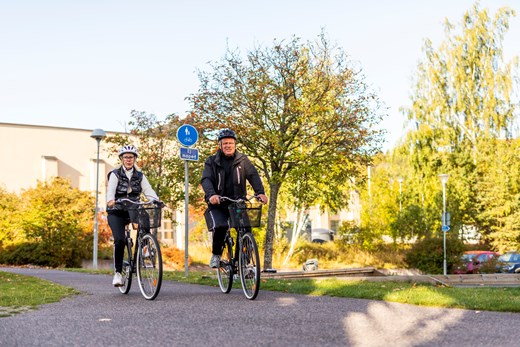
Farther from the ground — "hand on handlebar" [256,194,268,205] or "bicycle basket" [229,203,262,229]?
"hand on handlebar" [256,194,268,205]

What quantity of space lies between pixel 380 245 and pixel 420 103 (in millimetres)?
10854

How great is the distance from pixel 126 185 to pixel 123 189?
0.23 feet

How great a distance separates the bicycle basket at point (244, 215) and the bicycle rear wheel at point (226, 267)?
0.57m

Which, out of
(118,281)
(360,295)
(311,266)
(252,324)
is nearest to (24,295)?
(118,281)

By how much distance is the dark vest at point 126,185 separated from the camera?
8961 mm

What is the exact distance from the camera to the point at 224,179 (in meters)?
8.66

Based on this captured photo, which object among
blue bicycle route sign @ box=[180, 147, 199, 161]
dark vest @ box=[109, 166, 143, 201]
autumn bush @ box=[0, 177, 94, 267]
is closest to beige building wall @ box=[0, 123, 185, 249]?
autumn bush @ box=[0, 177, 94, 267]

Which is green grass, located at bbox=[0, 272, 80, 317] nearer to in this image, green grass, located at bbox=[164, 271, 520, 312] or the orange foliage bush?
green grass, located at bbox=[164, 271, 520, 312]

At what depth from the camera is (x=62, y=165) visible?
176ft

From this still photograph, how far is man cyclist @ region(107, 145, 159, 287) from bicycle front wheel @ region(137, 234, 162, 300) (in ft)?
1.58

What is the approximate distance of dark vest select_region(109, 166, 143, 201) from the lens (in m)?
8.96

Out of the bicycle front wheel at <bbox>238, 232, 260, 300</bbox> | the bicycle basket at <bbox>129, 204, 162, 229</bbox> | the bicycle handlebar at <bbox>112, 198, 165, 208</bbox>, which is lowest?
the bicycle front wheel at <bbox>238, 232, 260, 300</bbox>

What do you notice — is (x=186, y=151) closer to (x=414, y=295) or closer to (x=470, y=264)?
(x=414, y=295)

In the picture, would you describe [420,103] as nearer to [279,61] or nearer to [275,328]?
[279,61]
